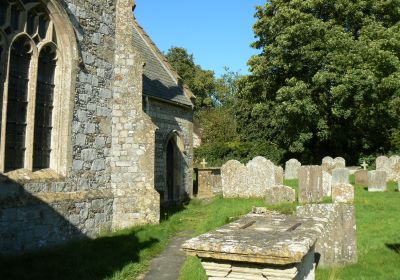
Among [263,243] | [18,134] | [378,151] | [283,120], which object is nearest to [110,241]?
[18,134]

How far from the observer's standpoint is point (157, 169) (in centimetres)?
1702

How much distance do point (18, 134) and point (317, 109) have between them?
21.9 meters

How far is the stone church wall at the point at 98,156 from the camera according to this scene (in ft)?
31.1

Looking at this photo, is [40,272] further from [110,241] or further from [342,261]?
[342,261]

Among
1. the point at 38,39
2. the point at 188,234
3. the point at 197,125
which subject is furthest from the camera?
the point at 197,125

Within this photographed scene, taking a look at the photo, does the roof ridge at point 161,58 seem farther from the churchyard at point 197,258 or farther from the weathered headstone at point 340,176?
the weathered headstone at point 340,176

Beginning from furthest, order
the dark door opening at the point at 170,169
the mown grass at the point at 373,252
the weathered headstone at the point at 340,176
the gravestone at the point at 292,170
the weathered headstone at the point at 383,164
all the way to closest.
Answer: the gravestone at the point at 292,170 < the weathered headstone at the point at 383,164 < the weathered headstone at the point at 340,176 < the dark door opening at the point at 170,169 < the mown grass at the point at 373,252

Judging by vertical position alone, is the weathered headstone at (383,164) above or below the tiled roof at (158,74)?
below

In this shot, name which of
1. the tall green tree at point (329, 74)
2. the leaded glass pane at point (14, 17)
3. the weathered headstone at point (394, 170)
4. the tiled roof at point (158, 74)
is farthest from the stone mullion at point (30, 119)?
the weathered headstone at point (394, 170)

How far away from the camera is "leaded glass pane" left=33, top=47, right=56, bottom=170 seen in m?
9.88

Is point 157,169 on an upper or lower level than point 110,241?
upper

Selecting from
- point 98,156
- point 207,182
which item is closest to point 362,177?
point 207,182

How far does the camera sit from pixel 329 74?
2630 cm

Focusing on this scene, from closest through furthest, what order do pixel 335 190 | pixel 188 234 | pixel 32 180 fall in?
pixel 32 180
pixel 188 234
pixel 335 190
